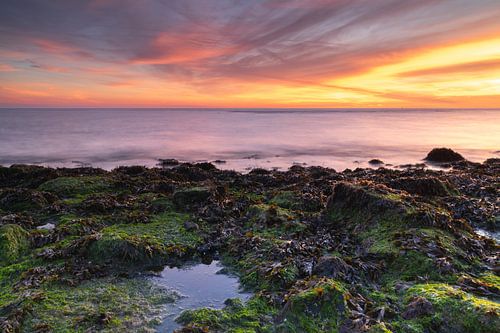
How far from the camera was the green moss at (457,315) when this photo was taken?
13.5 ft

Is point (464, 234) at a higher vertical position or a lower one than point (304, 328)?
higher

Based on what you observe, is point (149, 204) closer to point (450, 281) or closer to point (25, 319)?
point (25, 319)

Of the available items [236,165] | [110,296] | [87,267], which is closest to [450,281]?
[110,296]

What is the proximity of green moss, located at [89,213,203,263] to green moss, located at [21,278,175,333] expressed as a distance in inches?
30.1

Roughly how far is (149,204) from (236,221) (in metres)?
3.14

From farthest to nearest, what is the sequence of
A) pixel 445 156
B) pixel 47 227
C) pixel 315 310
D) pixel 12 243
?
1. pixel 445 156
2. pixel 47 227
3. pixel 12 243
4. pixel 315 310

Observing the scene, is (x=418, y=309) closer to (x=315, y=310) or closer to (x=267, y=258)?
(x=315, y=310)

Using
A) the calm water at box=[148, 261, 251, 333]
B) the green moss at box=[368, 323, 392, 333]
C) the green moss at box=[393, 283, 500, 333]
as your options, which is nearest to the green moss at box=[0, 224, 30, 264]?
the calm water at box=[148, 261, 251, 333]

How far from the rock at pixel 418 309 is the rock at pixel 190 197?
6.77 metres

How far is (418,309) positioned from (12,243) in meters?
7.69

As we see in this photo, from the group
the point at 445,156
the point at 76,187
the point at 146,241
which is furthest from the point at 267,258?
the point at 445,156

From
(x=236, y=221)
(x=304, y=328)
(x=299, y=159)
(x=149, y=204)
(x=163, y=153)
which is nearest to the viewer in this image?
(x=304, y=328)

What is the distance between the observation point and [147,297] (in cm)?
545

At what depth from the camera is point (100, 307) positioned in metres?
5.07
